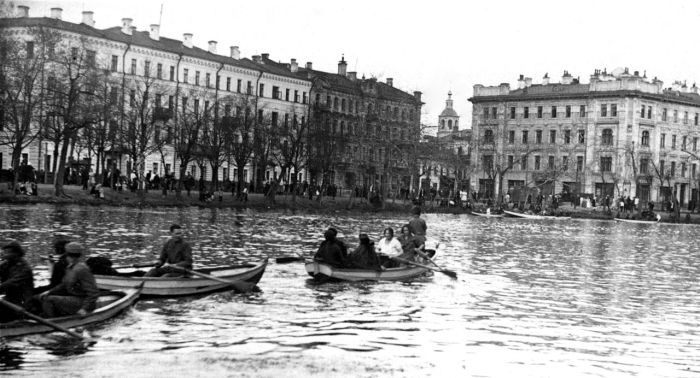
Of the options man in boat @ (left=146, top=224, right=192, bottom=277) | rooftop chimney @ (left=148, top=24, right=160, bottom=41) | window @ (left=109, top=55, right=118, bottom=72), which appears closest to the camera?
man in boat @ (left=146, top=224, right=192, bottom=277)

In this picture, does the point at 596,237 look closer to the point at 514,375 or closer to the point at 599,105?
the point at 514,375

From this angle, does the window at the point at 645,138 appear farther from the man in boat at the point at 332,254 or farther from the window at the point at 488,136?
the man in boat at the point at 332,254

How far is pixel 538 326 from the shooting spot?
20734 millimetres

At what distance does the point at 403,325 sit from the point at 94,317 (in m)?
6.17

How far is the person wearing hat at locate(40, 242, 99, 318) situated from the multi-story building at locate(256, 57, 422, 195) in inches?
2557

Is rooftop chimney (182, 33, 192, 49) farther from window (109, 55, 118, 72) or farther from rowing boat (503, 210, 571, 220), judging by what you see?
rowing boat (503, 210, 571, 220)

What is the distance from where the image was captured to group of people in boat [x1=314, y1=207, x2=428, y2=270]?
26.0 meters

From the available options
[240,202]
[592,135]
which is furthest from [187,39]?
[592,135]

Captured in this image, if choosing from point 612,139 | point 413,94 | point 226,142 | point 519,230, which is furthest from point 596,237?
point 413,94

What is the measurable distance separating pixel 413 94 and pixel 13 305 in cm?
11517

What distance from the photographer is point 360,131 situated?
92.7 m

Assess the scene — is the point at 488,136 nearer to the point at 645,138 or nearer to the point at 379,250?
the point at 645,138

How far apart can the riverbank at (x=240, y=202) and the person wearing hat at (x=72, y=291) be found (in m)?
40.6

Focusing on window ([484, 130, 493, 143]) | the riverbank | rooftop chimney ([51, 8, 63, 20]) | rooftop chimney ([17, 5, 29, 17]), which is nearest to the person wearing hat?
the riverbank
